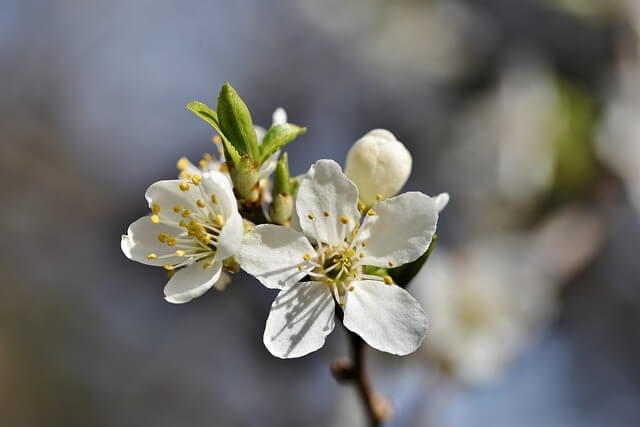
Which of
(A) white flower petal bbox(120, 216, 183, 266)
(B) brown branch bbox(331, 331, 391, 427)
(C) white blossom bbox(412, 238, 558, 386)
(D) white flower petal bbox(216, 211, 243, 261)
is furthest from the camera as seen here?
(C) white blossom bbox(412, 238, 558, 386)

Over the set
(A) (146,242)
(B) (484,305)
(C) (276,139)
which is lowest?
(B) (484,305)

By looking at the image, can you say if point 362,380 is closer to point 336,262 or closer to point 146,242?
point 336,262

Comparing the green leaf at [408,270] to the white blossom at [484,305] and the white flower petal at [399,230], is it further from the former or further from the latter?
the white blossom at [484,305]

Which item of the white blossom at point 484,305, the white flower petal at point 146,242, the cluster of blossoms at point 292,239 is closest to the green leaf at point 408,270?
A: the cluster of blossoms at point 292,239

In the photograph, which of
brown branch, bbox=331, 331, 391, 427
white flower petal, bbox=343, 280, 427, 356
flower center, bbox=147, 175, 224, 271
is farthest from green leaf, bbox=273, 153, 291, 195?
brown branch, bbox=331, 331, 391, 427

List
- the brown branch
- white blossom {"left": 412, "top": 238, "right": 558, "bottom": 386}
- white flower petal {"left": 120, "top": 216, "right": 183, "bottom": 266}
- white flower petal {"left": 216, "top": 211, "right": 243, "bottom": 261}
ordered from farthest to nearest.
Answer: white blossom {"left": 412, "top": 238, "right": 558, "bottom": 386}
the brown branch
white flower petal {"left": 120, "top": 216, "right": 183, "bottom": 266}
white flower petal {"left": 216, "top": 211, "right": 243, "bottom": 261}

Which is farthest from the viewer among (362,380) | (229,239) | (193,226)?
(362,380)

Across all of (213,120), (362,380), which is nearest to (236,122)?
(213,120)

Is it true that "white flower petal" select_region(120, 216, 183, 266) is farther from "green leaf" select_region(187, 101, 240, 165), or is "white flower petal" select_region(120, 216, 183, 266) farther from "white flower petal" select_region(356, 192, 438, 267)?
"white flower petal" select_region(356, 192, 438, 267)
